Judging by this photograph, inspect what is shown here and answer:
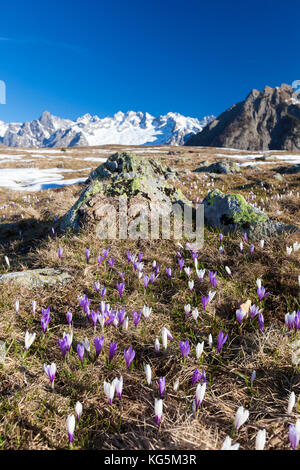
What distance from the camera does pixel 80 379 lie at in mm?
2109

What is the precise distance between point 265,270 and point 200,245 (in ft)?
4.25

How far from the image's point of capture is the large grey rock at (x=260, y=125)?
17312 centimetres

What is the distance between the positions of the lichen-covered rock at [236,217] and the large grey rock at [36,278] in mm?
3296

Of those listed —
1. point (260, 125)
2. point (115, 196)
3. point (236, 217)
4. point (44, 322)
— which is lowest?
point (44, 322)

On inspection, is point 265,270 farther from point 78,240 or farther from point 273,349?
point 78,240

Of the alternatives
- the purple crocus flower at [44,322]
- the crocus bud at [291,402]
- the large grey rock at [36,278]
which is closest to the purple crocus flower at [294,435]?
the crocus bud at [291,402]

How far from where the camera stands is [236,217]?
500 cm

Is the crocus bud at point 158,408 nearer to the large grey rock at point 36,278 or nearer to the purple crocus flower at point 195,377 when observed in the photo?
the purple crocus flower at point 195,377

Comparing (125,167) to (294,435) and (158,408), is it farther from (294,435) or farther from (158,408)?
(294,435)

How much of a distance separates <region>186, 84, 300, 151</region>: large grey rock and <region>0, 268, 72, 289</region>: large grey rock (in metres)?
191

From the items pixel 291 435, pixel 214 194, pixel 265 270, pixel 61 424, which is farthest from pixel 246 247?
pixel 61 424

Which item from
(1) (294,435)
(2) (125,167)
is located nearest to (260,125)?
(2) (125,167)

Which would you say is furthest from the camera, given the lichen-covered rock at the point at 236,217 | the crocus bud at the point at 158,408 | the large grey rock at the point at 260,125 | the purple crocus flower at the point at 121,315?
the large grey rock at the point at 260,125

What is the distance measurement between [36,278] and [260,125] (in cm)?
21732
